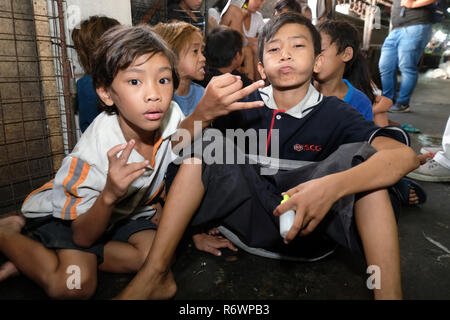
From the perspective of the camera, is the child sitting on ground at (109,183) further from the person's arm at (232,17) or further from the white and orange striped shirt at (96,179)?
Result: the person's arm at (232,17)

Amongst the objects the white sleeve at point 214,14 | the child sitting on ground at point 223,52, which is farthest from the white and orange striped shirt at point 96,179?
the white sleeve at point 214,14

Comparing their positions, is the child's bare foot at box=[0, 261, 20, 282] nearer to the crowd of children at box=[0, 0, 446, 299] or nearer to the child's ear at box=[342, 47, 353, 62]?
the crowd of children at box=[0, 0, 446, 299]

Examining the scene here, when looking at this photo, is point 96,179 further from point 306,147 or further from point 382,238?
point 382,238

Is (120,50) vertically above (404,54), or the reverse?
(404,54)

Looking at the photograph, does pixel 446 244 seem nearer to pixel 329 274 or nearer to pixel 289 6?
pixel 329 274

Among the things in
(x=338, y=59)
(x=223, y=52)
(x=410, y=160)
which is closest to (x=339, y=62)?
(x=338, y=59)

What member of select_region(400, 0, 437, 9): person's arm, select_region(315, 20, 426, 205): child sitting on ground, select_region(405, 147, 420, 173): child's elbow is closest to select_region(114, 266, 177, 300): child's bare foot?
select_region(405, 147, 420, 173): child's elbow

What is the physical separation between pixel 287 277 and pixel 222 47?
7.22 feet

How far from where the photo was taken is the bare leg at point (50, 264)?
3.50ft

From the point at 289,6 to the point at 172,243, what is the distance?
2.93 meters

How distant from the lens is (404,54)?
13.4ft

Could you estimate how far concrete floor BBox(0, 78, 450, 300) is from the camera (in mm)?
1106

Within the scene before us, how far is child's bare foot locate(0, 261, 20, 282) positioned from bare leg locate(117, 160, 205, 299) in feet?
1.80

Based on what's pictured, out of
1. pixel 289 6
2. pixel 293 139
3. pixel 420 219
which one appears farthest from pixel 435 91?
pixel 293 139
